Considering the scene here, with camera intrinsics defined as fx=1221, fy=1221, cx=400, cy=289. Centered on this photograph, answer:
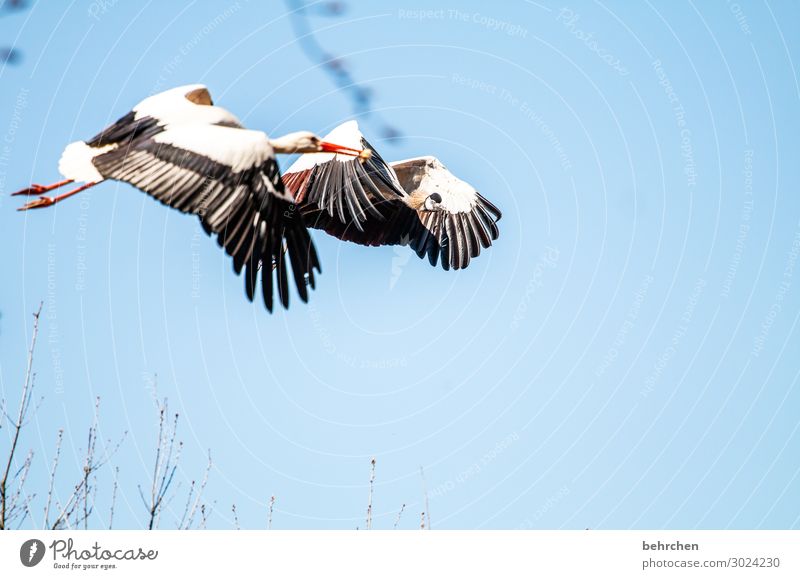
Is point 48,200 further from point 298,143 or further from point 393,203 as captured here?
point 393,203

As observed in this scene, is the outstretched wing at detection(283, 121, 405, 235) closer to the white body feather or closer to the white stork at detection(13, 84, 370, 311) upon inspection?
the white stork at detection(13, 84, 370, 311)

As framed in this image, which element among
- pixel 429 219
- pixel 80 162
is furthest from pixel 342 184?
pixel 80 162

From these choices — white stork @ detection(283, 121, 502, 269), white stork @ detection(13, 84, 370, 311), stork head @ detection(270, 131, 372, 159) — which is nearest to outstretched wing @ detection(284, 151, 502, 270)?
white stork @ detection(283, 121, 502, 269)

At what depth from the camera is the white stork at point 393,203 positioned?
1179cm

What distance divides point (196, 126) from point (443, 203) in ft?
14.5

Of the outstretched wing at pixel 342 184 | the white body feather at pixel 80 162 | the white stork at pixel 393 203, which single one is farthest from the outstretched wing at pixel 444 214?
the white body feather at pixel 80 162

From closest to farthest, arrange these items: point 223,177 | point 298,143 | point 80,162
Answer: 1. point 223,177
2. point 298,143
3. point 80,162

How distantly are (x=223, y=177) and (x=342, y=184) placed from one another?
2699 millimetres

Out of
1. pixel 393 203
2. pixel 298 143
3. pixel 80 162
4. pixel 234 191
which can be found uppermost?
pixel 393 203

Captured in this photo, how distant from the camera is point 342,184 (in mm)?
11586

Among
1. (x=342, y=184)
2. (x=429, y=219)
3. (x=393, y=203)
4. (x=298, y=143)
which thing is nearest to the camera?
(x=298, y=143)

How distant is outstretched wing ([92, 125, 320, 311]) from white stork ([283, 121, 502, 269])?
1.98 metres
